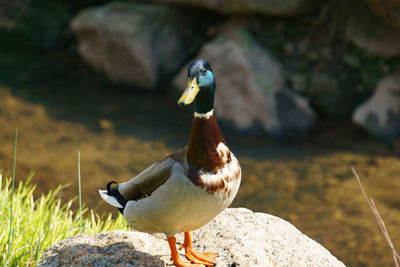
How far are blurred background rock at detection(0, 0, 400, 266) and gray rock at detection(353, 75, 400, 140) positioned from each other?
0.01 m

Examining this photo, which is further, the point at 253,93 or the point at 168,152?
the point at 253,93

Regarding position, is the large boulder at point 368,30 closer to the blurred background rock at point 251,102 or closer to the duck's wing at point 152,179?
the blurred background rock at point 251,102

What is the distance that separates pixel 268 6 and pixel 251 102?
106 cm

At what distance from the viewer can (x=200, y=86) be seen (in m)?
1.86

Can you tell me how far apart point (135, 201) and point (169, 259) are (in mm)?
301

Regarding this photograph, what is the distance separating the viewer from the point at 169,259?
2.16 metres

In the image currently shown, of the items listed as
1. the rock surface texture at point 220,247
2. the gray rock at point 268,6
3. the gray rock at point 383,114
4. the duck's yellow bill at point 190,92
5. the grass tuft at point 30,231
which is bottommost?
the gray rock at point 383,114

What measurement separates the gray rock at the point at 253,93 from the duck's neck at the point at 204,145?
3.64 meters

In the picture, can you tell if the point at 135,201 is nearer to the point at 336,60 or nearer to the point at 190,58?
the point at 336,60

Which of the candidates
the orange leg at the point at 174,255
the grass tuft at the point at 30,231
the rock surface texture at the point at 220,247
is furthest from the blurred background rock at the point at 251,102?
the orange leg at the point at 174,255

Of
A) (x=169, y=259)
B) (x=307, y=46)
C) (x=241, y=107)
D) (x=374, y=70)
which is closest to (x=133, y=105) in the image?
(x=241, y=107)

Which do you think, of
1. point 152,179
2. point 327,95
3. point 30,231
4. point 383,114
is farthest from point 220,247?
point 327,95

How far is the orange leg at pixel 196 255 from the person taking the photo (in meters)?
2.15

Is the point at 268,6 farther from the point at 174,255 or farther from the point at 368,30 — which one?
the point at 174,255
